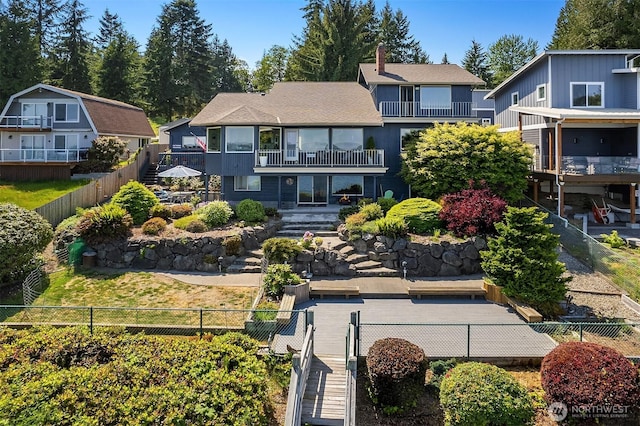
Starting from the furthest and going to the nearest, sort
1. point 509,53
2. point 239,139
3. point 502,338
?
point 509,53
point 239,139
point 502,338

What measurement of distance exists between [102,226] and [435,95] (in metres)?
19.3

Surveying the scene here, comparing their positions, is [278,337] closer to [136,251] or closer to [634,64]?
[136,251]

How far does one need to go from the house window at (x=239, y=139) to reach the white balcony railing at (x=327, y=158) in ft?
2.67

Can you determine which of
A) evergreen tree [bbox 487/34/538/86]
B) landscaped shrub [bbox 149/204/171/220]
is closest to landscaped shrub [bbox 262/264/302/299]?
landscaped shrub [bbox 149/204/171/220]

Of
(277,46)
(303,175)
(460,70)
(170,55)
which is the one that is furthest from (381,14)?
(303,175)

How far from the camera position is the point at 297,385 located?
349 inches

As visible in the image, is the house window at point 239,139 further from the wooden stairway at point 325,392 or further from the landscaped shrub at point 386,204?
the wooden stairway at point 325,392

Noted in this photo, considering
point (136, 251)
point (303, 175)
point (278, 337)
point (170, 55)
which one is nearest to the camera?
point (278, 337)

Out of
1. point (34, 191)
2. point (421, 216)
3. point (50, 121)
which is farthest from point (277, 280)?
point (50, 121)

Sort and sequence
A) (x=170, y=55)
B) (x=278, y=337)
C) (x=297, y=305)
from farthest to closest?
(x=170, y=55), (x=297, y=305), (x=278, y=337)

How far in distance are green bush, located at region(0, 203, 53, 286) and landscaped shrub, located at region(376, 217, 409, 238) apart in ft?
45.0

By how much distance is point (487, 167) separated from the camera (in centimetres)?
1973

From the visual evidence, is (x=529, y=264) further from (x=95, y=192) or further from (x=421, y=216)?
(x=95, y=192)

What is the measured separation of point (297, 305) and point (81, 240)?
10405 millimetres
